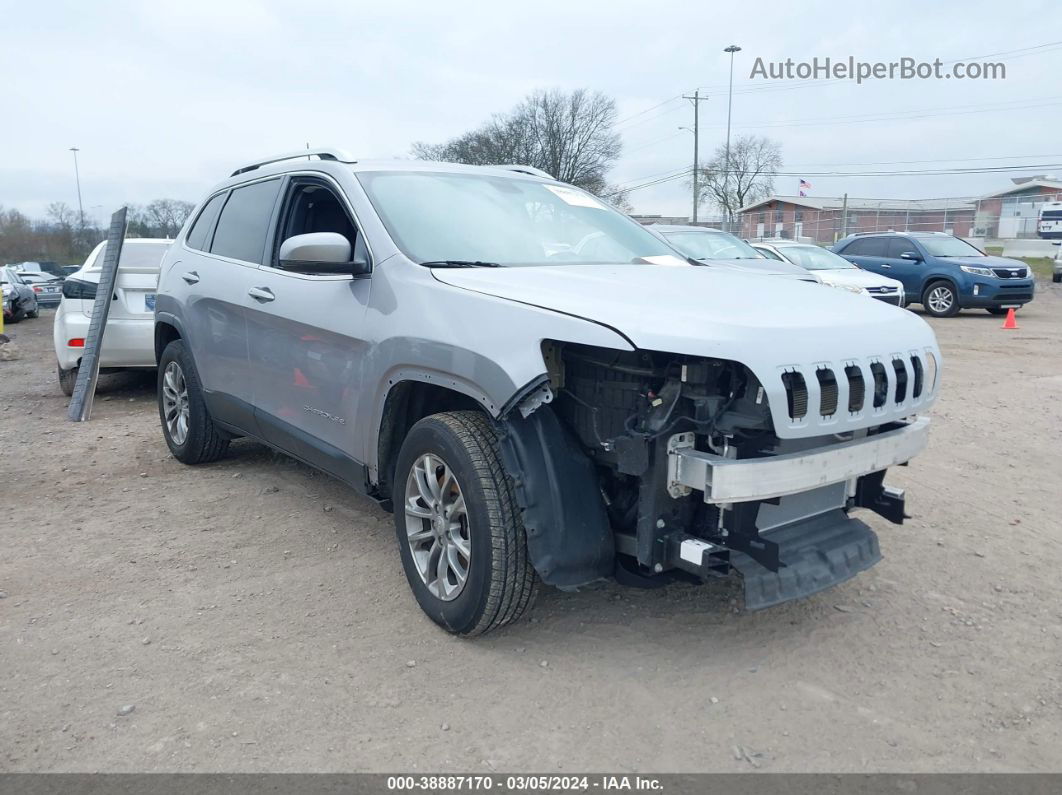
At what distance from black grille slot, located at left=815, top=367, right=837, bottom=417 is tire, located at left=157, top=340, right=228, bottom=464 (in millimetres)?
3957

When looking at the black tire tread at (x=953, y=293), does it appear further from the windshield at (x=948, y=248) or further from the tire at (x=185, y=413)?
the tire at (x=185, y=413)

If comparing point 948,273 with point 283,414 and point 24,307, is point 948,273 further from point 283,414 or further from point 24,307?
point 24,307

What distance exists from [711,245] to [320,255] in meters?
9.33

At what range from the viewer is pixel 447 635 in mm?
3328

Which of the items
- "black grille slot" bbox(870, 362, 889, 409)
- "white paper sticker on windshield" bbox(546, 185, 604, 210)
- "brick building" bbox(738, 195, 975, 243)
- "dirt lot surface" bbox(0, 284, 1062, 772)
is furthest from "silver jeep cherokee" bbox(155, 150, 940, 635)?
"brick building" bbox(738, 195, 975, 243)

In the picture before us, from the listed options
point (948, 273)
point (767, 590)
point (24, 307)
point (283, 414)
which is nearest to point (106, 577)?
point (283, 414)

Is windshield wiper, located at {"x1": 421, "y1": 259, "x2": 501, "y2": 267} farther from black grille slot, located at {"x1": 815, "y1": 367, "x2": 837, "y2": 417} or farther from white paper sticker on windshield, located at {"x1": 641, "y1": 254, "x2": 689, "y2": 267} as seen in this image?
black grille slot, located at {"x1": 815, "y1": 367, "x2": 837, "y2": 417}

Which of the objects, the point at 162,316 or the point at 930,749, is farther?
the point at 162,316

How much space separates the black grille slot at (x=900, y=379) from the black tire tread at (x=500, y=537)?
1.42m

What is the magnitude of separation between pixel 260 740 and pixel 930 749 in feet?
6.97

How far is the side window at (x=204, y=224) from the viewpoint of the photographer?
17.6 feet

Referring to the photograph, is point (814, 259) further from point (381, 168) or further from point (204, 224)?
point (381, 168)

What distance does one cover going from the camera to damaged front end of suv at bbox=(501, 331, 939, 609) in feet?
8.80

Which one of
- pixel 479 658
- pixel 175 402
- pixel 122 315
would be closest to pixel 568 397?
pixel 479 658
